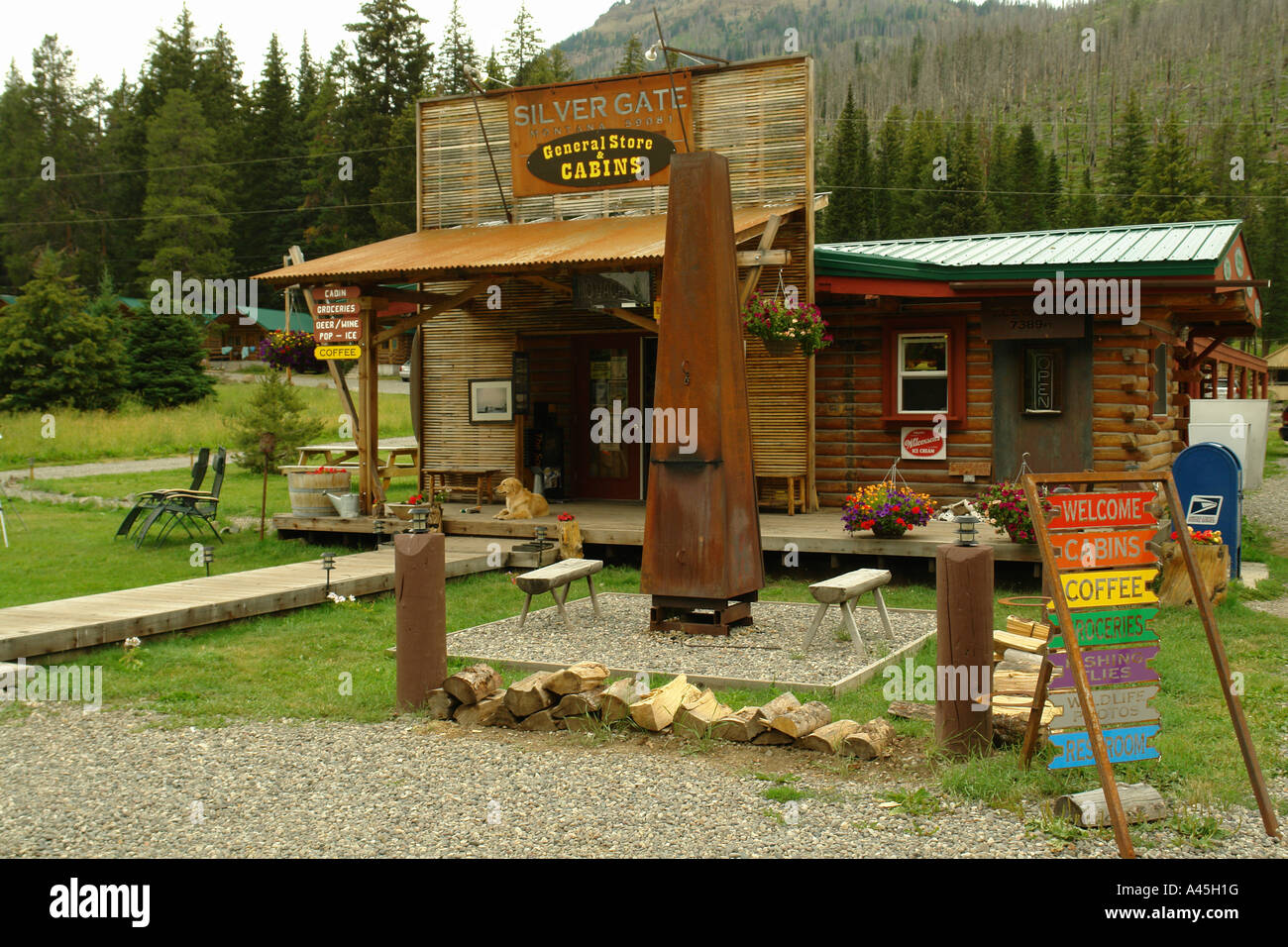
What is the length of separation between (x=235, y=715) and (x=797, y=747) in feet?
10.9

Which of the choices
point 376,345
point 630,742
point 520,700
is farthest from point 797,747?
point 376,345

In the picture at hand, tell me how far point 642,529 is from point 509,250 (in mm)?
3548

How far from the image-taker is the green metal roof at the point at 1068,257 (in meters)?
11.7

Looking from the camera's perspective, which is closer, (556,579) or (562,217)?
(556,579)

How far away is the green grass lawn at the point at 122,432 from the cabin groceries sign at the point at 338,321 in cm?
1371

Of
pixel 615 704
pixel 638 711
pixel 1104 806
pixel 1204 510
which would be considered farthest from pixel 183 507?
pixel 1104 806

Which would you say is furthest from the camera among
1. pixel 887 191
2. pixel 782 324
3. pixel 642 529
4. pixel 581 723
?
pixel 887 191

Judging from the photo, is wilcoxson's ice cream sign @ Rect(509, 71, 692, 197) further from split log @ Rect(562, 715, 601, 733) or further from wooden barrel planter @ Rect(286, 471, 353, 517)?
split log @ Rect(562, 715, 601, 733)

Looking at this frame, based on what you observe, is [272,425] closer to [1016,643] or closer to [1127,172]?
[1016,643]

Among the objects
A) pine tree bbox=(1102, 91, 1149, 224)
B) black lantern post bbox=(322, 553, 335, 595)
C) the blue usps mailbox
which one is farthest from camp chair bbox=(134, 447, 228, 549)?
pine tree bbox=(1102, 91, 1149, 224)

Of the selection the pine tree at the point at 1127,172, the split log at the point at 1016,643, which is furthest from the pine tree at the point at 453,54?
the split log at the point at 1016,643

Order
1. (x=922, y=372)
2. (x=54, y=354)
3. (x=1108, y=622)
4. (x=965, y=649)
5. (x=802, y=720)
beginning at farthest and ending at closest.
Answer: (x=54, y=354) → (x=922, y=372) → (x=802, y=720) → (x=965, y=649) → (x=1108, y=622)

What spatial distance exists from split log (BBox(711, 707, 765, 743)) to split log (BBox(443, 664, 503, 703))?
4.56ft

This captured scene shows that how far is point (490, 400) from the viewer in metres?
15.4
